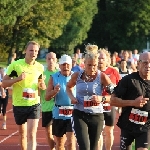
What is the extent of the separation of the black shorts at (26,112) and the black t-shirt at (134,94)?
2.98 metres

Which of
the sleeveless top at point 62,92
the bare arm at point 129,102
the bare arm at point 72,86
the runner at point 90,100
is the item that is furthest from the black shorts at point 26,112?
the bare arm at point 129,102

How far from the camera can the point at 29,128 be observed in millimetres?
10641

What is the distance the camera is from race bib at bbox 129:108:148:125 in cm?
808

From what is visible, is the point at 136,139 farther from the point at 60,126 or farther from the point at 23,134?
the point at 23,134

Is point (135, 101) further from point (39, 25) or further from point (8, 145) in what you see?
point (39, 25)

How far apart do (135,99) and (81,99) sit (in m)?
1.56

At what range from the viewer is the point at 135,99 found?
312 inches

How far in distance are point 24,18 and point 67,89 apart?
48587 mm

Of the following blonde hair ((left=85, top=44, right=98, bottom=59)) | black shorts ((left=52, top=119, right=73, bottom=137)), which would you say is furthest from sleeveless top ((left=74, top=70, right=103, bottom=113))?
black shorts ((left=52, top=119, right=73, bottom=137))

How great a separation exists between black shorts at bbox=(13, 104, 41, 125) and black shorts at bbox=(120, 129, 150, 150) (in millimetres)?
2903

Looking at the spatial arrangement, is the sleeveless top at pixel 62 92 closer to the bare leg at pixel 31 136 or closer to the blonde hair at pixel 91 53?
the bare leg at pixel 31 136

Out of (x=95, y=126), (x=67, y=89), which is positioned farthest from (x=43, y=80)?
(x=95, y=126)

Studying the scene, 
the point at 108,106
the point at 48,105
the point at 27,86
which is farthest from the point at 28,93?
the point at 108,106

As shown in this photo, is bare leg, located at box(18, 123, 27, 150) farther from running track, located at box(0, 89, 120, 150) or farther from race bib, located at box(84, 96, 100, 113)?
running track, located at box(0, 89, 120, 150)
